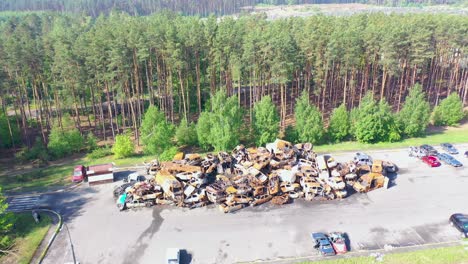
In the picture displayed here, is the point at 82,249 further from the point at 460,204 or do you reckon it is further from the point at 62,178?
the point at 460,204

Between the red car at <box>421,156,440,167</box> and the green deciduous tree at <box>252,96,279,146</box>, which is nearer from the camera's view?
the red car at <box>421,156,440,167</box>

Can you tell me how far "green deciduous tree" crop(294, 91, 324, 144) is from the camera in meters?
47.5

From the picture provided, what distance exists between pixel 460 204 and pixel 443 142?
16.6 metres

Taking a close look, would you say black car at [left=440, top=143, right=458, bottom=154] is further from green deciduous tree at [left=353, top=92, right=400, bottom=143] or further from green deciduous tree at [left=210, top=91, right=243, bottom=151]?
green deciduous tree at [left=210, top=91, right=243, bottom=151]

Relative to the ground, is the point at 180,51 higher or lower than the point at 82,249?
higher

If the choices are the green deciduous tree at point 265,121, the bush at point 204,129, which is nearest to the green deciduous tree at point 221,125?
the bush at point 204,129

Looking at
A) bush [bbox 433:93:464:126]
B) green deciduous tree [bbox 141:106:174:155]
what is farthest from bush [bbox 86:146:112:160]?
bush [bbox 433:93:464:126]

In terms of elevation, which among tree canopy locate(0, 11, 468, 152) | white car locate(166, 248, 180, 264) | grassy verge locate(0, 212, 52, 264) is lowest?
grassy verge locate(0, 212, 52, 264)

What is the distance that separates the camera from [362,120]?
1889 inches

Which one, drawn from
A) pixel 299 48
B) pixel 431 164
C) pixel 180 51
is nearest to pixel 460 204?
pixel 431 164

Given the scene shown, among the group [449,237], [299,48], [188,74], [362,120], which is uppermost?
[299,48]

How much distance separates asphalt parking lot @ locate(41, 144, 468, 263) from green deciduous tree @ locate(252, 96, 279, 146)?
46.4ft

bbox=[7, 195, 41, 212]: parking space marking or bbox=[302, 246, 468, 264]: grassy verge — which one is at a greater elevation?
bbox=[7, 195, 41, 212]: parking space marking

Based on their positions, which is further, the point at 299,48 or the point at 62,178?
the point at 299,48
